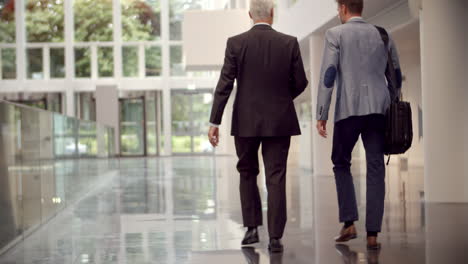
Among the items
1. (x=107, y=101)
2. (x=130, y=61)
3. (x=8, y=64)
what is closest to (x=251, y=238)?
(x=107, y=101)

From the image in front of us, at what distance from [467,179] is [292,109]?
4.59 metres

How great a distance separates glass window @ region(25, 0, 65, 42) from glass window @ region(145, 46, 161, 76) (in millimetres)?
4725

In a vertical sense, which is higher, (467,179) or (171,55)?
(171,55)

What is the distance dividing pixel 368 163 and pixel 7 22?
40.2 meters

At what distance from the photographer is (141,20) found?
137 ft

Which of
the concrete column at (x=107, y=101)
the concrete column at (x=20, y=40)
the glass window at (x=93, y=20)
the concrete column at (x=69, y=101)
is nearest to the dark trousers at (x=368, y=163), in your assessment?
the concrete column at (x=107, y=101)

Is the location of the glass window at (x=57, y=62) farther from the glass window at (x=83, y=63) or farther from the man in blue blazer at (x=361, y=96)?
the man in blue blazer at (x=361, y=96)

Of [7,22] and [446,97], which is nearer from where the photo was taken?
[446,97]

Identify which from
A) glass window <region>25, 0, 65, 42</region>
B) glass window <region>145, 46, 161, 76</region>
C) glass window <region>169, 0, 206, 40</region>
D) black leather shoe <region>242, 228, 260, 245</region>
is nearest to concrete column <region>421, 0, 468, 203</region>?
black leather shoe <region>242, 228, 260, 245</region>

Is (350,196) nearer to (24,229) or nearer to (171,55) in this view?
(24,229)

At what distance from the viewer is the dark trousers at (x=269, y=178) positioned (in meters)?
5.76

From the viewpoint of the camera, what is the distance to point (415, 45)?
53.7 ft

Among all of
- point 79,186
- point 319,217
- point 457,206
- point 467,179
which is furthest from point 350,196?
point 79,186

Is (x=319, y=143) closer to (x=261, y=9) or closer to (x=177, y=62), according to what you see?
(x=261, y=9)
